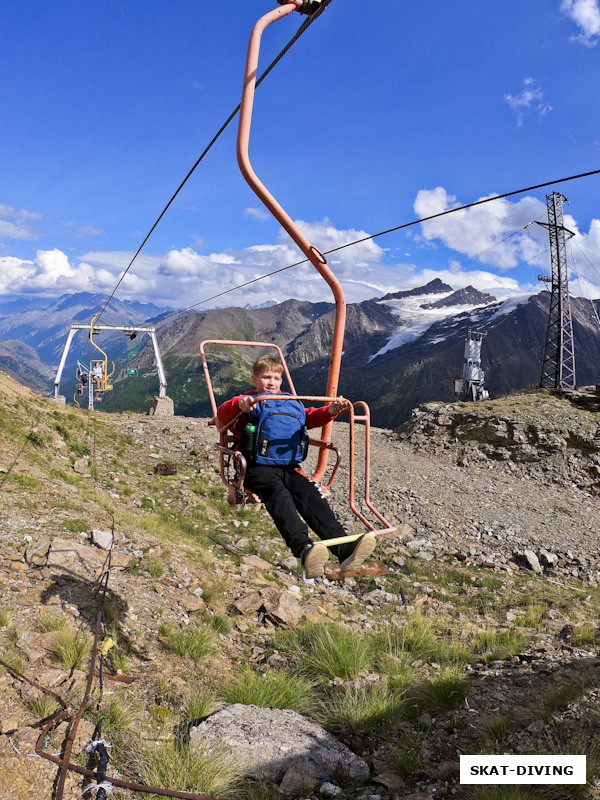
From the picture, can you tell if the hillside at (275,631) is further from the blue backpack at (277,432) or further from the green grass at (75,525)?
the blue backpack at (277,432)

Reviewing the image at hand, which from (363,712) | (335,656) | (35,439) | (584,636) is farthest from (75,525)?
(584,636)

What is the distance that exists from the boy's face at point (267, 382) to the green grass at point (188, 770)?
3.68m

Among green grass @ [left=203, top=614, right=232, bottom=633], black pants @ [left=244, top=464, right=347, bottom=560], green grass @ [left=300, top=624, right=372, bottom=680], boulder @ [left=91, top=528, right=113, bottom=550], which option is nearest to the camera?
black pants @ [left=244, top=464, right=347, bottom=560]

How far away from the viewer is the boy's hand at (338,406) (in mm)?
5195

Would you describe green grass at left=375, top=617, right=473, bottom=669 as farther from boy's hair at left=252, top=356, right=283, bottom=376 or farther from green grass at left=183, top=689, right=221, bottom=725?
boy's hair at left=252, top=356, right=283, bottom=376

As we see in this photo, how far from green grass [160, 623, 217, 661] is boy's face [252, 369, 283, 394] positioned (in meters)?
3.49

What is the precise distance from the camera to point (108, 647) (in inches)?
234

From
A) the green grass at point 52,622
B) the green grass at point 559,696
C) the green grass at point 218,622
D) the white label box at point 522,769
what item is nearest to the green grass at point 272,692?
the green grass at point 218,622

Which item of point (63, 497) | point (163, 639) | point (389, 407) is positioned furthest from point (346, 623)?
point (389, 407)

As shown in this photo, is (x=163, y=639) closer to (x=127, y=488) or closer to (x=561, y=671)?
(x=561, y=671)

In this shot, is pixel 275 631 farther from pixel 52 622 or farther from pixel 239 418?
pixel 239 418

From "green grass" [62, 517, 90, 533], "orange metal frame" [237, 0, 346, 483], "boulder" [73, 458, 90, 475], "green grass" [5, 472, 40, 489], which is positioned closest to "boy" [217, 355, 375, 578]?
"orange metal frame" [237, 0, 346, 483]

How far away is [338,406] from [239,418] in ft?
4.35

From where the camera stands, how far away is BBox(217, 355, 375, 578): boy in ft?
17.0
